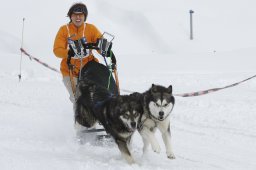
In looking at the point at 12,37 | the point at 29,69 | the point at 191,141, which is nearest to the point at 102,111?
the point at 191,141

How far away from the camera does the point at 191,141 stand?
571cm

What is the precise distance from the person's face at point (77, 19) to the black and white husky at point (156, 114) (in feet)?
4.91

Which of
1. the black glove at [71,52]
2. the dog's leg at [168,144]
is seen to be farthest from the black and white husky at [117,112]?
the black glove at [71,52]

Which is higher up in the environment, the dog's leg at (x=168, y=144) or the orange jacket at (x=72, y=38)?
the orange jacket at (x=72, y=38)

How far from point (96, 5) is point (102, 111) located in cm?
1718

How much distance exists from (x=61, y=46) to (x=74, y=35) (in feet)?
0.75

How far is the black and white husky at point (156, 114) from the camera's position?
4.28m

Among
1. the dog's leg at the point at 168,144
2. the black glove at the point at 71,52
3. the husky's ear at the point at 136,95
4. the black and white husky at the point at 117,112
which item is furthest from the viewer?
the black glove at the point at 71,52

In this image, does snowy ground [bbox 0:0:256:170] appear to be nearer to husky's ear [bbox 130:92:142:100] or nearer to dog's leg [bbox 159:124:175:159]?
dog's leg [bbox 159:124:175:159]

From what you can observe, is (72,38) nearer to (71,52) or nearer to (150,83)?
(71,52)

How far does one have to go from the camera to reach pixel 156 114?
169 inches

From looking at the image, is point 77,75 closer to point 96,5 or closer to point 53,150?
point 53,150

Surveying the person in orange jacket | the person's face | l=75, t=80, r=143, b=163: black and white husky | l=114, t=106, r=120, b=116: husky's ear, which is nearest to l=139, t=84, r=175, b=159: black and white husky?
l=75, t=80, r=143, b=163: black and white husky

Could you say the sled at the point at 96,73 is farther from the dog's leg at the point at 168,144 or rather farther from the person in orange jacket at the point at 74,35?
the dog's leg at the point at 168,144
